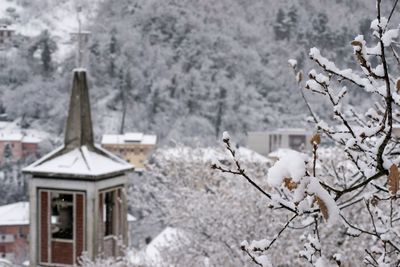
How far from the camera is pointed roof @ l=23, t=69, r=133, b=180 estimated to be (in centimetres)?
776

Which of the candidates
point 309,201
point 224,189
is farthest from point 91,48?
point 309,201

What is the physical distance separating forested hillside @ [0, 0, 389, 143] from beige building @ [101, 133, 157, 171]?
208 cm

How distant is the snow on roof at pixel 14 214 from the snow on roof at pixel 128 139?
151 inches

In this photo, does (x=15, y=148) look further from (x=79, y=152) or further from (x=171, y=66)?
(x=79, y=152)

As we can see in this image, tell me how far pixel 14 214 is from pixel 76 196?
54.0 ft

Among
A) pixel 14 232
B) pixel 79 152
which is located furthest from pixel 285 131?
pixel 79 152

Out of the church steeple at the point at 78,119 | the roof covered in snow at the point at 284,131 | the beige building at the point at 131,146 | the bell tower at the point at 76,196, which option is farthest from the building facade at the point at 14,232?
the church steeple at the point at 78,119

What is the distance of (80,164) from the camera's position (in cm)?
775

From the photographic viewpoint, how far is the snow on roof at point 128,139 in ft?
86.0

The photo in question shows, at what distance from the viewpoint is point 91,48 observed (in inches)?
1305

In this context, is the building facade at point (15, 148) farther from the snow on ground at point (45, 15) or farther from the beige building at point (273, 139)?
the beige building at point (273, 139)

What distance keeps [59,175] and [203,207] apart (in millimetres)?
2023

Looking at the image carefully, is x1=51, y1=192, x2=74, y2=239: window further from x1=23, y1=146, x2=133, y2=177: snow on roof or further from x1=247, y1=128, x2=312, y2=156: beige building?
x1=247, y1=128, x2=312, y2=156: beige building

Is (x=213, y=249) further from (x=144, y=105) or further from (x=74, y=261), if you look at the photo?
(x=144, y=105)
